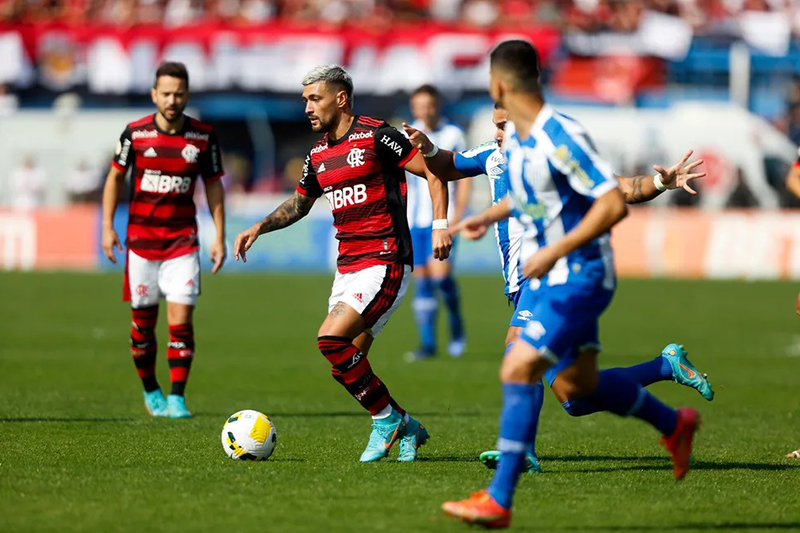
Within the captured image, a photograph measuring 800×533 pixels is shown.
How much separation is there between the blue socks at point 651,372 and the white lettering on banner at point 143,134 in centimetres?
432

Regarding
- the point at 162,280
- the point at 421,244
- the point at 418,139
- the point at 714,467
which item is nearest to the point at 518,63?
the point at 418,139

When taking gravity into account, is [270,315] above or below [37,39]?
below

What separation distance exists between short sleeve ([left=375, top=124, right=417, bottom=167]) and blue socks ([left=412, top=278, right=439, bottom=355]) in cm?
686

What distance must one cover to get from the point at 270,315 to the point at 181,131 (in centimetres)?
961

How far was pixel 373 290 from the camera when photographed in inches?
301

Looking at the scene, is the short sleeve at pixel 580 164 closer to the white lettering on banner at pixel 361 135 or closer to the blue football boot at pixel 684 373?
the white lettering on banner at pixel 361 135

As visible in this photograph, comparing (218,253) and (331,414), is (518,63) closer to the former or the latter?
(218,253)

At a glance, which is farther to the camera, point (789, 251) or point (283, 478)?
point (789, 251)

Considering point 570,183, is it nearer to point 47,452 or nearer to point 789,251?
point 47,452

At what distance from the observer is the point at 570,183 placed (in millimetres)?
5879

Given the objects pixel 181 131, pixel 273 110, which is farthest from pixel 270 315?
pixel 273 110

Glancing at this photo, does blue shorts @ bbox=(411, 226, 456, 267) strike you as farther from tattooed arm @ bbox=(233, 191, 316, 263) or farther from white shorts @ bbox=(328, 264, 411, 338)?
white shorts @ bbox=(328, 264, 411, 338)

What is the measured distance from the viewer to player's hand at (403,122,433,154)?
723 cm

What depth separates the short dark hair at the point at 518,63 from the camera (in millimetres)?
5949
